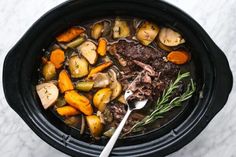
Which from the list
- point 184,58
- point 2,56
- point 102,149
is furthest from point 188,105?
point 2,56

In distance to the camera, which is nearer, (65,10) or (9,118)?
(65,10)

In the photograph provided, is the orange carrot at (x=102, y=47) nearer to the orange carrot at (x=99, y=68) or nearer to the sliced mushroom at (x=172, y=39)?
the orange carrot at (x=99, y=68)

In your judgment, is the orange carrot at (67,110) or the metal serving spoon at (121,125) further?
the orange carrot at (67,110)

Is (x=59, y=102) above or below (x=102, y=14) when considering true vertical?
below

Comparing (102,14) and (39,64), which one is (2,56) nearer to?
(39,64)

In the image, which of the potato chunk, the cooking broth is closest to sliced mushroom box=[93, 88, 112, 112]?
the cooking broth

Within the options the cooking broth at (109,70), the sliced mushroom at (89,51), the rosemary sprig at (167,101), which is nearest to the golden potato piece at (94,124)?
the cooking broth at (109,70)
